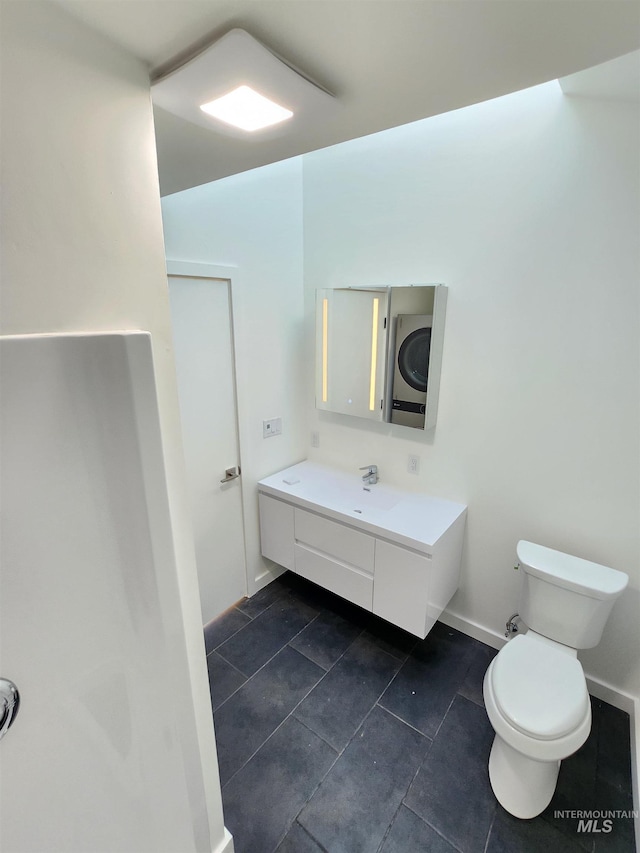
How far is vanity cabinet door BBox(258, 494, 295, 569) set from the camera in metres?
2.31

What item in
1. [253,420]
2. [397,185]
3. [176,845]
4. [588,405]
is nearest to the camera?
[176,845]

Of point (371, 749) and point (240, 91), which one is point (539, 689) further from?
point (240, 91)

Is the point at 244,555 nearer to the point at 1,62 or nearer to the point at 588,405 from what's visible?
the point at 588,405

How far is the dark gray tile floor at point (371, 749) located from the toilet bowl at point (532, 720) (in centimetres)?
11

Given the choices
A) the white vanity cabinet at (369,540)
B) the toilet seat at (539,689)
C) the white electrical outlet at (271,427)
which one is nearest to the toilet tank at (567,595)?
the toilet seat at (539,689)

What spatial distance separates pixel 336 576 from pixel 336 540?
0.78 ft

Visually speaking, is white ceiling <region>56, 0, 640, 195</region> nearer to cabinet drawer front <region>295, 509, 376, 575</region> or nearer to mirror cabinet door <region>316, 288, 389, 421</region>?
mirror cabinet door <region>316, 288, 389, 421</region>

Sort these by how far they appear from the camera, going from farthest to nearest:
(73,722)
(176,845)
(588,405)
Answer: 1. (588,405)
2. (176,845)
3. (73,722)

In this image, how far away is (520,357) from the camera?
178cm

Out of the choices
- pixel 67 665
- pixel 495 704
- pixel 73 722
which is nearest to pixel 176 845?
pixel 73 722

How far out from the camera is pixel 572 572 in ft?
5.37

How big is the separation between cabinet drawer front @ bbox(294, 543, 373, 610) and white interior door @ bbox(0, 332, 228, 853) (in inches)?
53.6

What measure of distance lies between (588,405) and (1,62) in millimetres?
2021

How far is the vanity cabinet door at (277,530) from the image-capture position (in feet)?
7.57
